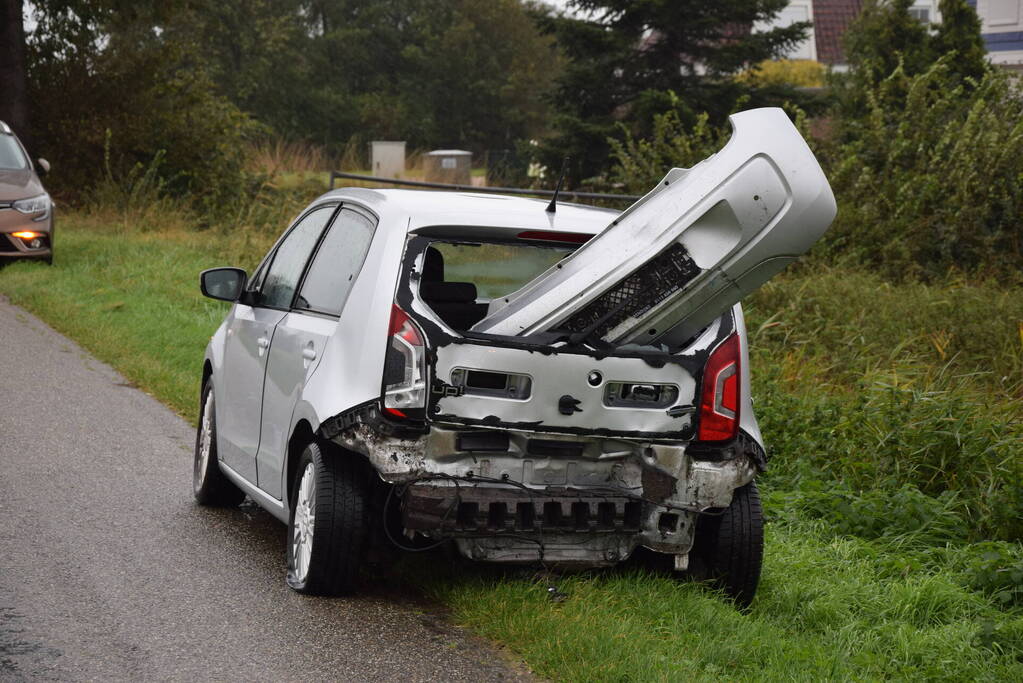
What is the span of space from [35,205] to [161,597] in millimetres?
13017

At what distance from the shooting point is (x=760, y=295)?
15.0 meters

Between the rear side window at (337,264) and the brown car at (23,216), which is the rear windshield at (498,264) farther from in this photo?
the brown car at (23,216)

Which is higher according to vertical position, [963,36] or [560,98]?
[963,36]

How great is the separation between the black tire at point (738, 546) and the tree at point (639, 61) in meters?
27.2

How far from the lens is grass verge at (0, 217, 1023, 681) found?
5.16 metres

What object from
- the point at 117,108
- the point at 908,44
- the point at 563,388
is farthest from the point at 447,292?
the point at 908,44

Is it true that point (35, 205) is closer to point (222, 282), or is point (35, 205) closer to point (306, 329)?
point (222, 282)

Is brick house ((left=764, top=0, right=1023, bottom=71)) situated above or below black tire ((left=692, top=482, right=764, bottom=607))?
above

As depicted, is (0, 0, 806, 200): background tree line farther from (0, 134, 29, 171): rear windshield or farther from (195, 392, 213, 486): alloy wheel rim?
(195, 392, 213, 486): alloy wheel rim

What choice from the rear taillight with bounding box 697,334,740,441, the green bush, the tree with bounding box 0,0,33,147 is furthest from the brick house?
the rear taillight with bounding box 697,334,740,441

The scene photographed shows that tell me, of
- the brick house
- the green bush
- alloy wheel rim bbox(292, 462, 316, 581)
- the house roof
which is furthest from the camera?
the house roof

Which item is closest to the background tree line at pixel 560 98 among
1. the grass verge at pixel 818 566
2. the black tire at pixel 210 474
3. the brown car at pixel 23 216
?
the grass verge at pixel 818 566

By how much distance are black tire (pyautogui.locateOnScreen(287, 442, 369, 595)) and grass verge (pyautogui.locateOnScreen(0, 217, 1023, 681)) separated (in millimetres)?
435

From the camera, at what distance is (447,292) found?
6.48 meters
